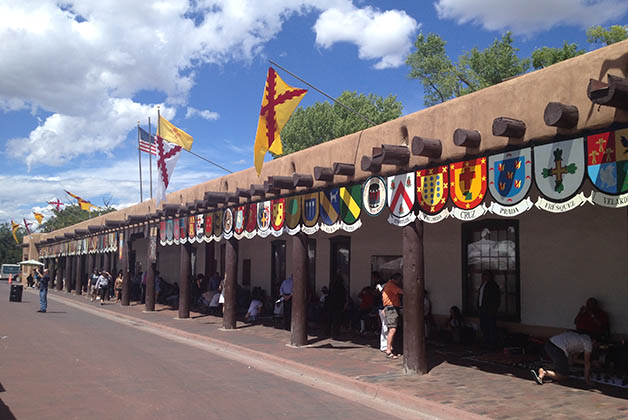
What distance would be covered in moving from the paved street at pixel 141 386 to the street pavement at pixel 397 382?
0.45 feet

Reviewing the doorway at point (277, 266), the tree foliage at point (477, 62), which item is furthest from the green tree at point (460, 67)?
the doorway at point (277, 266)

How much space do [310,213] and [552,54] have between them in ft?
76.4

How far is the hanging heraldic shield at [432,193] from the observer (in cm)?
871

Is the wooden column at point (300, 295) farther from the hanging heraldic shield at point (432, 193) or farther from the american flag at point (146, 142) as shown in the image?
the american flag at point (146, 142)

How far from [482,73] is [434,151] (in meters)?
25.9

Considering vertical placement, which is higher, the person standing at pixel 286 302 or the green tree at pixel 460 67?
the green tree at pixel 460 67

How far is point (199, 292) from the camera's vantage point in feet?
81.0

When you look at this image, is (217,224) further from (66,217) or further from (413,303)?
(66,217)

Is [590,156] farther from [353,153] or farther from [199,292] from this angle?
[199,292]

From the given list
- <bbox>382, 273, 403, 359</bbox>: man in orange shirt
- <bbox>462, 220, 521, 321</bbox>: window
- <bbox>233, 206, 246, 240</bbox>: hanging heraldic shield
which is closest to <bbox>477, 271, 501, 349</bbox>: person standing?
<bbox>462, 220, 521, 321</bbox>: window

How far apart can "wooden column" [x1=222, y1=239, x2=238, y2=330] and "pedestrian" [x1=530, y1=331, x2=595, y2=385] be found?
29.8 feet

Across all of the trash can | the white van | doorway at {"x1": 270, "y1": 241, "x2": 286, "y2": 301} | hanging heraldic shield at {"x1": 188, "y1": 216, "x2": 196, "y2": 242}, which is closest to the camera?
Answer: hanging heraldic shield at {"x1": 188, "y1": 216, "x2": 196, "y2": 242}

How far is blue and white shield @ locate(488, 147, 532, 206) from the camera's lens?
7.38m

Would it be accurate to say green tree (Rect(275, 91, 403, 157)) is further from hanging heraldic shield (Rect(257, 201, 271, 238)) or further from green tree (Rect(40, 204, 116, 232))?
green tree (Rect(40, 204, 116, 232))
